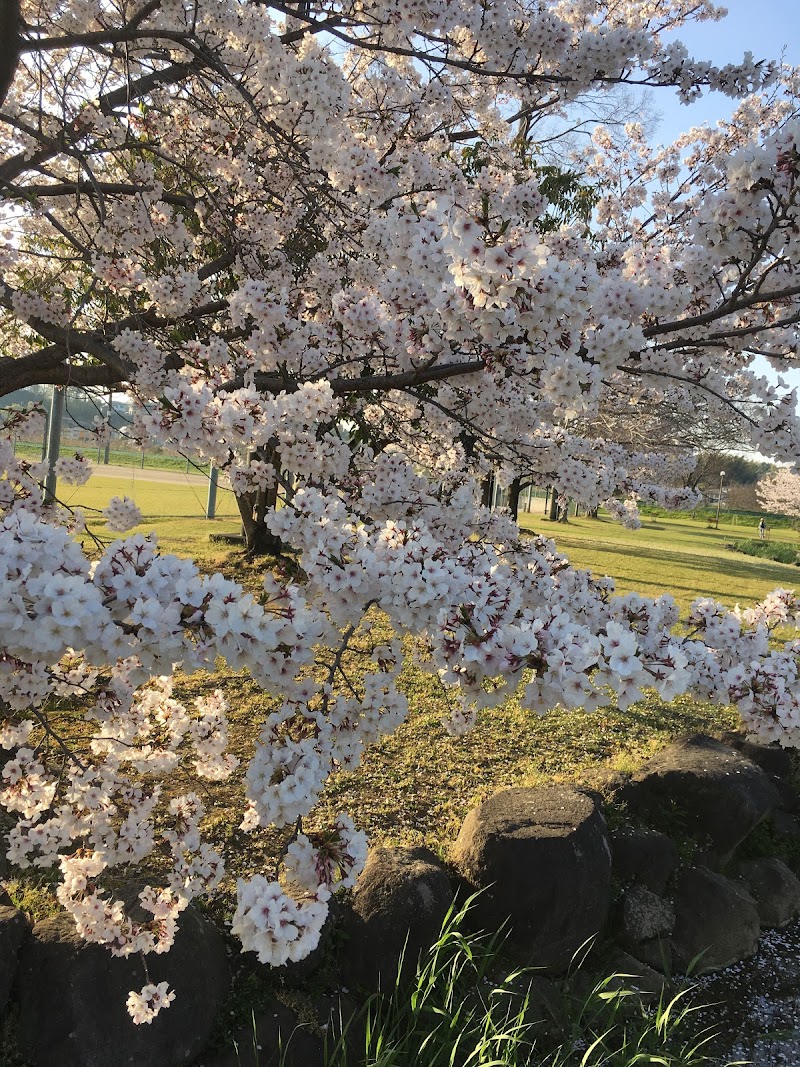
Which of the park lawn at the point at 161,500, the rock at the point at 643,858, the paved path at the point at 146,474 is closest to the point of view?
the rock at the point at 643,858

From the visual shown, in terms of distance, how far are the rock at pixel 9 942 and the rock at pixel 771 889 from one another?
3780 mm

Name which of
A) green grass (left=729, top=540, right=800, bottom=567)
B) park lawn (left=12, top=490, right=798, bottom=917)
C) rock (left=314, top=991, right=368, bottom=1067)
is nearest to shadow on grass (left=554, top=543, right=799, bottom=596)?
green grass (left=729, top=540, right=800, bottom=567)

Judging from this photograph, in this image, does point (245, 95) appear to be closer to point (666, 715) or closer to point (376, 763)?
point (376, 763)

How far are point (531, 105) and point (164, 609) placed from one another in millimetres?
5301

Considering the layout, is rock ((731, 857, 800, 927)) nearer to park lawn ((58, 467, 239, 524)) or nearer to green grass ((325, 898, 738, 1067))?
green grass ((325, 898, 738, 1067))

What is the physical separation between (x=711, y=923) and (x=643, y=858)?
47 cm

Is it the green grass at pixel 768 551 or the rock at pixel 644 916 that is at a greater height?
the green grass at pixel 768 551

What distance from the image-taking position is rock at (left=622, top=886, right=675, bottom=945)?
11.3 ft

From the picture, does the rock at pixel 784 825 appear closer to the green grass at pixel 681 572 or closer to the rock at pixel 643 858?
the rock at pixel 643 858

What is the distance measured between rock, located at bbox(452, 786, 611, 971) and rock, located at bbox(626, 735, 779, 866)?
0.92 m

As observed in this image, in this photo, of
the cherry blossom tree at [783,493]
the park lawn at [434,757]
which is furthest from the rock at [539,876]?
the cherry blossom tree at [783,493]

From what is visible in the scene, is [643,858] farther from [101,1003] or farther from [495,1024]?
[101,1003]

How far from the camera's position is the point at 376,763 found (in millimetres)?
4605

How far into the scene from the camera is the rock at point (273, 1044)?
93.1 inches
